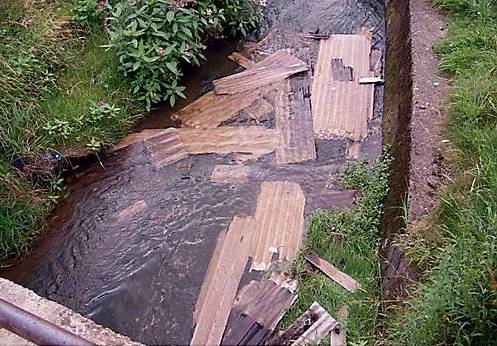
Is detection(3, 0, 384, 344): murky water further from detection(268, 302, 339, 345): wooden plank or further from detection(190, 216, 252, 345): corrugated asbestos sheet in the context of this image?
detection(268, 302, 339, 345): wooden plank

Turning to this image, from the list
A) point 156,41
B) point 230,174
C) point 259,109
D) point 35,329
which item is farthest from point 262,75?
point 35,329

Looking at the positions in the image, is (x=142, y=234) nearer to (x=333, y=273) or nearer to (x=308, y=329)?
(x=333, y=273)

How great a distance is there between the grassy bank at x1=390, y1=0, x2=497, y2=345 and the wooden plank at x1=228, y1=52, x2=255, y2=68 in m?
1.97

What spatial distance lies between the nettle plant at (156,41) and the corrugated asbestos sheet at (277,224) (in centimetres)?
148

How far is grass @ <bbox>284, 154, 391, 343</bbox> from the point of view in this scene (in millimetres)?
3625

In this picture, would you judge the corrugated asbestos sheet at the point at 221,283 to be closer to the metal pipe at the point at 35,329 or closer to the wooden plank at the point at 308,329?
the wooden plank at the point at 308,329

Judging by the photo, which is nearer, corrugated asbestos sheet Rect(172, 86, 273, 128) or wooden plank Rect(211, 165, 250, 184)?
wooden plank Rect(211, 165, 250, 184)

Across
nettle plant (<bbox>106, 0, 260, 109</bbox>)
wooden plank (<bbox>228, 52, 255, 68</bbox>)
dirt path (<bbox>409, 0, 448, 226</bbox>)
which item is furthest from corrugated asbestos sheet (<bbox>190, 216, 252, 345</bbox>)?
wooden plank (<bbox>228, 52, 255, 68</bbox>)

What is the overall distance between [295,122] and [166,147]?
1.13m

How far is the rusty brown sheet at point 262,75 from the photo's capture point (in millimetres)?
6031

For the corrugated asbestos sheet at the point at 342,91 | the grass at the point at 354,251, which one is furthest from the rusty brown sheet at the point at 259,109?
the grass at the point at 354,251

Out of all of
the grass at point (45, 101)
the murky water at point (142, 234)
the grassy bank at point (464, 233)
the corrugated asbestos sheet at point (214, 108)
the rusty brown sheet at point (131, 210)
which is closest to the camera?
the grassy bank at point (464, 233)

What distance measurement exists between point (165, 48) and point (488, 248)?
3.49 metres

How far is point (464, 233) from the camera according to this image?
3314 millimetres
